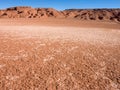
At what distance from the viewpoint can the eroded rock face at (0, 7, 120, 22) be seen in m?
108

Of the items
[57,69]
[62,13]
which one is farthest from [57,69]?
[62,13]

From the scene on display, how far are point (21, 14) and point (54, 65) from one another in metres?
103

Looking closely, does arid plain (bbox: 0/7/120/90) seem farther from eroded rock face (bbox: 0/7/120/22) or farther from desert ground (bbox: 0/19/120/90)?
eroded rock face (bbox: 0/7/120/22)

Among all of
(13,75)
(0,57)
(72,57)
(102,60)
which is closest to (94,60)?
(102,60)

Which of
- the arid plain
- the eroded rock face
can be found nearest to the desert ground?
the arid plain

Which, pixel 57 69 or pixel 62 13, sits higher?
pixel 62 13

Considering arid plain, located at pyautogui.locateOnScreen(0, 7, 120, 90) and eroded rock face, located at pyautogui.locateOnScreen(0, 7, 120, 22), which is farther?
eroded rock face, located at pyautogui.locateOnScreen(0, 7, 120, 22)

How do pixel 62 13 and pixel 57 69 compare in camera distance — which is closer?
pixel 57 69

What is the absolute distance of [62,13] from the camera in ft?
415

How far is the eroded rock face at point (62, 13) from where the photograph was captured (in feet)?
356

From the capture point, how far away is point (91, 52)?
1216 cm

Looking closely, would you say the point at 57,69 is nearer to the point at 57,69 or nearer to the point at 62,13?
the point at 57,69

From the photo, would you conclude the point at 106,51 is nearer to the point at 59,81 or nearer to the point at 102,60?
the point at 102,60

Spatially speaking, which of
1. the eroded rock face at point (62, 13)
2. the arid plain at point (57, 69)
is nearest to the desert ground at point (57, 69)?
the arid plain at point (57, 69)
